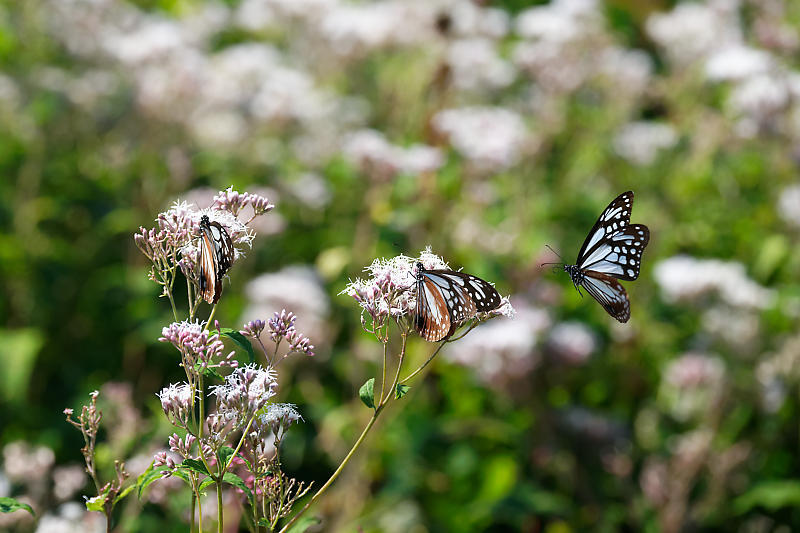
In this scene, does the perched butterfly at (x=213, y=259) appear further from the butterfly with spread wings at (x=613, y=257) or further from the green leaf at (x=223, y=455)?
the butterfly with spread wings at (x=613, y=257)

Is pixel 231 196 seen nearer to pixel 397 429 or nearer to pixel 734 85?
pixel 397 429

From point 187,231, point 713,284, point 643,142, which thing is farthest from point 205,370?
point 643,142

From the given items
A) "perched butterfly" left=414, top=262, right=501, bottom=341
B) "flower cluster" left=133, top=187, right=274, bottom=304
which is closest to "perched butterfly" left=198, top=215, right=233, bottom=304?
"flower cluster" left=133, top=187, right=274, bottom=304

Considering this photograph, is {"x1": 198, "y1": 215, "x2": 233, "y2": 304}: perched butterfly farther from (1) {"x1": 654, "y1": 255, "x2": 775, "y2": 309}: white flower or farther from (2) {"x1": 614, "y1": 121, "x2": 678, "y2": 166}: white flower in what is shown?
(2) {"x1": 614, "y1": 121, "x2": 678, "y2": 166}: white flower

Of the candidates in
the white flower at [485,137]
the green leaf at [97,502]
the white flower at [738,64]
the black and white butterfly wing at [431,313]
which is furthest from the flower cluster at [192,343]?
the white flower at [738,64]

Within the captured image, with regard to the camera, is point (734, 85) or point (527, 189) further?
point (734, 85)

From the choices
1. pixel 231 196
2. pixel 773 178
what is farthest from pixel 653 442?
pixel 231 196
